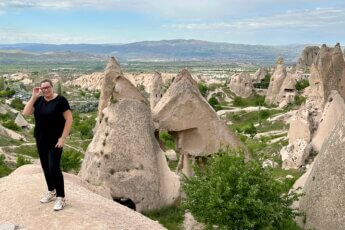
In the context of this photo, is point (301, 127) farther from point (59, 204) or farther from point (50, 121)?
point (50, 121)

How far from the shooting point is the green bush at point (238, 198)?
11.8 meters

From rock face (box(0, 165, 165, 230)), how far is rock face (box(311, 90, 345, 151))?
Result: 14524 mm

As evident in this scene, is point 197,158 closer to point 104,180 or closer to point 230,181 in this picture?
point 104,180

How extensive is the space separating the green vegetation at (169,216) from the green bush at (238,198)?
81.9 inches

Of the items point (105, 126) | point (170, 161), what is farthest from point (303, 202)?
point (170, 161)

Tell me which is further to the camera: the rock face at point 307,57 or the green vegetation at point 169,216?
the rock face at point 307,57

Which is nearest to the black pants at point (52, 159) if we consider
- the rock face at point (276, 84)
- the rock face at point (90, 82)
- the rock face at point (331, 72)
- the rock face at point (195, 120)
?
the rock face at point (195, 120)

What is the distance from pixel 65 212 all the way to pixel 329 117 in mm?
17177

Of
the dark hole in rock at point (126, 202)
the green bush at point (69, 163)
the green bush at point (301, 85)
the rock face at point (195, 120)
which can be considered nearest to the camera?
the dark hole in rock at point (126, 202)

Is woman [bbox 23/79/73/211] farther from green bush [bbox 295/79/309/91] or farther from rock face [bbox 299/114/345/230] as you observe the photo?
green bush [bbox 295/79/309/91]

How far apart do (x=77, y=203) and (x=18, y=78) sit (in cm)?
17174

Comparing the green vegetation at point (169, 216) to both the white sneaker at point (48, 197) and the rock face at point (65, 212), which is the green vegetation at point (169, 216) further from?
the white sneaker at point (48, 197)

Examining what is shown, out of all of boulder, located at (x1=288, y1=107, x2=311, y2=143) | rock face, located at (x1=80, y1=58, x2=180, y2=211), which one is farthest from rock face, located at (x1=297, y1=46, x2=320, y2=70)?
rock face, located at (x1=80, y1=58, x2=180, y2=211)

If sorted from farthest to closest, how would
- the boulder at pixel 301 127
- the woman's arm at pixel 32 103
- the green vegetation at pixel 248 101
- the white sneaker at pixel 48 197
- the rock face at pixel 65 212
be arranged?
the green vegetation at pixel 248 101 < the boulder at pixel 301 127 < the white sneaker at pixel 48 197 < the woman's arm at pixel 32 103 < the rock face at pixel 65 212
